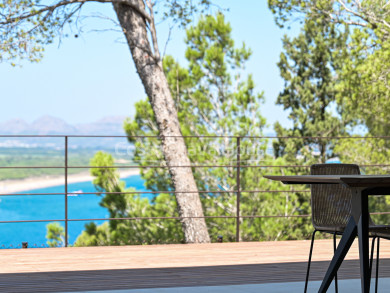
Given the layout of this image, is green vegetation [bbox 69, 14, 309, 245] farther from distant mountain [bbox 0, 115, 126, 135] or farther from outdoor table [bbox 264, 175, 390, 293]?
distant mountain [bbox 0, 115, 126, 135]

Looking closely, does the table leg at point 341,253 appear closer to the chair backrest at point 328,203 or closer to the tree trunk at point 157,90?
the chair backrest at point 328,203

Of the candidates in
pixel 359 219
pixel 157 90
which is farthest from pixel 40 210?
pixel 359 219

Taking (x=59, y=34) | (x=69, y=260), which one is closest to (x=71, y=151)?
(x=59, y=34)

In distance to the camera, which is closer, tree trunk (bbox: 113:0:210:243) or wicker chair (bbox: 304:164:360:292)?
wicker chair (bbox: 304:164:360:292)

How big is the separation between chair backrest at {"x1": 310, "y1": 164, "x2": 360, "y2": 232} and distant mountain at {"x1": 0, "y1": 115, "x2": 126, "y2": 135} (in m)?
36.8

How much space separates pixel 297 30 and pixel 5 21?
1341 cm

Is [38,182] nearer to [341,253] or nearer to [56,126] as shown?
[56,126]

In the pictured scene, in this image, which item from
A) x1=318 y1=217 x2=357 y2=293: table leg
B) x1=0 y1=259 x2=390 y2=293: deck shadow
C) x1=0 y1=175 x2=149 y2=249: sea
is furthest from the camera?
x1=0 y1=175 x2=149 y2=249: sea

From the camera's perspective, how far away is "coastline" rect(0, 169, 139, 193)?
3719 cm

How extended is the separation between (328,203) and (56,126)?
125 feet

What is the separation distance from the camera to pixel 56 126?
3984 centimetres

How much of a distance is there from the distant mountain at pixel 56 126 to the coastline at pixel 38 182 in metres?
3.20

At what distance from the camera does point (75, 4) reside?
27.7ft

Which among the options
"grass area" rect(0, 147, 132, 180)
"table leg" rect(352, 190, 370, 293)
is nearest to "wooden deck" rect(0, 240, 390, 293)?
"table leg" rect(352, 190, 370, 293)
